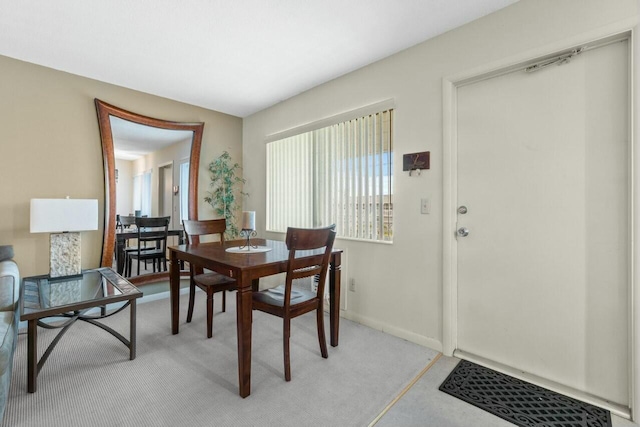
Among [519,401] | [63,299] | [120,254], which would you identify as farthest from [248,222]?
[519,401]

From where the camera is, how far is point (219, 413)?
154cm

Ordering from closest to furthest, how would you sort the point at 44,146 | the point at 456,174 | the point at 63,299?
the point at 63,299 < the point at 456,174 < the point at 44,146

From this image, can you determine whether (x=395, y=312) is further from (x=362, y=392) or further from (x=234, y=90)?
(x=234, y=90)

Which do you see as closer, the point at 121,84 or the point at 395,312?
the point at 395,312

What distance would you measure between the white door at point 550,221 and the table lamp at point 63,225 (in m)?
2.99

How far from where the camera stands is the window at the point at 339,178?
263cm

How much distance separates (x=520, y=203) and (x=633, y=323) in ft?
2.65

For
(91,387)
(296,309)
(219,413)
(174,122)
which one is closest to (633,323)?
(296,309)

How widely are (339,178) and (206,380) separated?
2.02 metres

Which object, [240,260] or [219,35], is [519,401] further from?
[219,35]

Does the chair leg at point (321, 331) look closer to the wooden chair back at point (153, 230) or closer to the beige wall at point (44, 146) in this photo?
the wooden chair back at point (153, 230)

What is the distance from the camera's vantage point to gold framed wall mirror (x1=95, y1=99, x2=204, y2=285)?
10.1 ft

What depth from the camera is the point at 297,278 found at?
187 cm

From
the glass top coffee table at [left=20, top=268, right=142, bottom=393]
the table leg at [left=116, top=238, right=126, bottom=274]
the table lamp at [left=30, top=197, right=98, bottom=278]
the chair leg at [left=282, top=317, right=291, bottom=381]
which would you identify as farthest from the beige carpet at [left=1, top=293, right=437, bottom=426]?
the table leg at [left=116, top=238, right=126, bottom=274]
